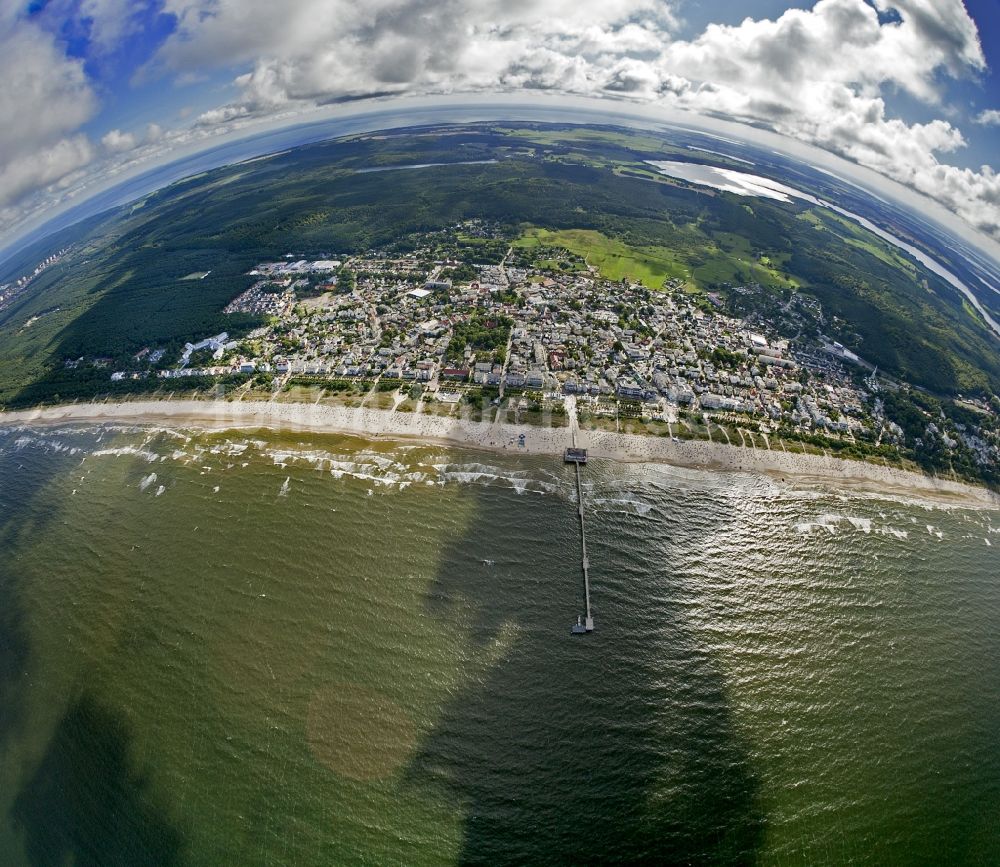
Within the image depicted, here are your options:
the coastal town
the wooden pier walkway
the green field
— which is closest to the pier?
the wooden pier walkway

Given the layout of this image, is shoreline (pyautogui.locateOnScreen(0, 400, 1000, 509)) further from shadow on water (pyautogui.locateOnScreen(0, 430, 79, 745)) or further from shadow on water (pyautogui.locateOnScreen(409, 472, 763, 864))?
shadow on water (pyautogui.locateOnScreen(409, 472, 763, 864))

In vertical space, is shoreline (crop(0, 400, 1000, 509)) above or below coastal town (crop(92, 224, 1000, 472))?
below

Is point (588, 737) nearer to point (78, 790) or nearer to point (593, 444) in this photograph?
point (593, 444)

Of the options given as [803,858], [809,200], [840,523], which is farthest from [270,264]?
[809,200]

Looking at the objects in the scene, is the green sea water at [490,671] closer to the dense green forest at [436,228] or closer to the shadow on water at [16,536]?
the shadow on water at [16,536]

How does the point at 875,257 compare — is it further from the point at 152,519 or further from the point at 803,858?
the point at 152,519

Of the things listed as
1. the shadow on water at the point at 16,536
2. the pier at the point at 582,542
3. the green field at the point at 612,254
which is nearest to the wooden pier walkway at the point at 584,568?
the pier at the point at 582,542
